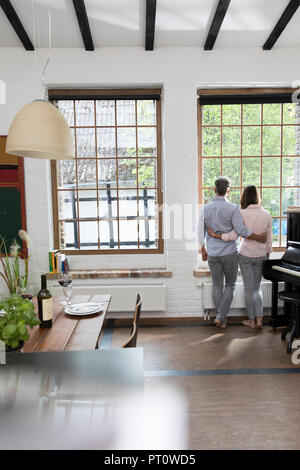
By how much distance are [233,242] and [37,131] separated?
2.74m

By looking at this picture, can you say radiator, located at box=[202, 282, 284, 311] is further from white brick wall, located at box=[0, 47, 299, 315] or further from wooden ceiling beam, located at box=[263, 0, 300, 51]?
wooden ceiling beam, located at box=[263, 0, 300, 51]

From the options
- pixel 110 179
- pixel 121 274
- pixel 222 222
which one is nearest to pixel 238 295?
pixel 222 222

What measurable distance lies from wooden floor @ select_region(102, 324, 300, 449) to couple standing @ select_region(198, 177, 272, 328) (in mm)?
379

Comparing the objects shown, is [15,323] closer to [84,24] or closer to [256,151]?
[84,24]

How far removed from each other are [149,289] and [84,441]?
372 cm

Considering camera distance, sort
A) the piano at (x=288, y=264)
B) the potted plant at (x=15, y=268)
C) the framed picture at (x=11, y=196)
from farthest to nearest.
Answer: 1. the framed picture at (x=11, y=196)
2. the potted plant at (x=15, y=268)
3. the piano at (x=288, y=264)

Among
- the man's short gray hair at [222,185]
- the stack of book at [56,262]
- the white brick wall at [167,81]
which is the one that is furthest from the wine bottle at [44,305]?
the man's short gray hair at [222,185]

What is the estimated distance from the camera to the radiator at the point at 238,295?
14.8ft

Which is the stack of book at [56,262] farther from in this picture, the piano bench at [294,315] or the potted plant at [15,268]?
the piano bench at [294,315]

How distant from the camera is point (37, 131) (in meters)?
2.10

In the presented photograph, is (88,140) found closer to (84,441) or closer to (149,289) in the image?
(149,289)

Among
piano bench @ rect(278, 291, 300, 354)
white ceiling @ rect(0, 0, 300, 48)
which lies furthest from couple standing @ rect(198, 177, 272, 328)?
white ceiling @ rect(0, 0, 300, 48)

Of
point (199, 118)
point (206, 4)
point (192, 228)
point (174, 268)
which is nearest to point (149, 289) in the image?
point (174, 268)

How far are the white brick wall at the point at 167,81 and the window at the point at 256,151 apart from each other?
1.06ft
